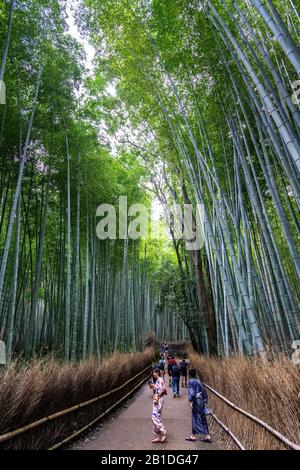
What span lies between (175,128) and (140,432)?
19.5ft

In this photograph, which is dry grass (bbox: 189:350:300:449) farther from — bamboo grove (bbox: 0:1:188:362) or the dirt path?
bamboo grove (bbox: 0:1:188:362)

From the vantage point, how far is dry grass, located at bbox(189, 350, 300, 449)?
73.0 inches

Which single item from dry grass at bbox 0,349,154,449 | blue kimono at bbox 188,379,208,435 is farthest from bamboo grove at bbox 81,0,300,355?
dry grass at bbox 0,349,154,449

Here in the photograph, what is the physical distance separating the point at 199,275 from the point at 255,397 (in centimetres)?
575

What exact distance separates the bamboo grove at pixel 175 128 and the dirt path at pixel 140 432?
1.37 meters

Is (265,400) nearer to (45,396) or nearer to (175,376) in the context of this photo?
(45,396)

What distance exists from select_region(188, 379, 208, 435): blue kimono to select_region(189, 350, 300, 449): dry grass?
28 cm

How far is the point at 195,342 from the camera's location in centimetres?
1025

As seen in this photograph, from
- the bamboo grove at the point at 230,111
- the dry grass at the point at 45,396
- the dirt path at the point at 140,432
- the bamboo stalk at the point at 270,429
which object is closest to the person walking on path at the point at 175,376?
the dirt path at the point at 140,432

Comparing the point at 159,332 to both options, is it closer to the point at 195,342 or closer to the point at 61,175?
the point at 195,342

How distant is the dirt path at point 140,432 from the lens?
10.6 feet

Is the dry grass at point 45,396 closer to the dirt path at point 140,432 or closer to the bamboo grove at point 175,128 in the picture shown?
the dirt path at point 140,432

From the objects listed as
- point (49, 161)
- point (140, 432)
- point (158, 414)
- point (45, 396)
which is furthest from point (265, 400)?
point (49, 161)

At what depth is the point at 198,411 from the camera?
354cm
